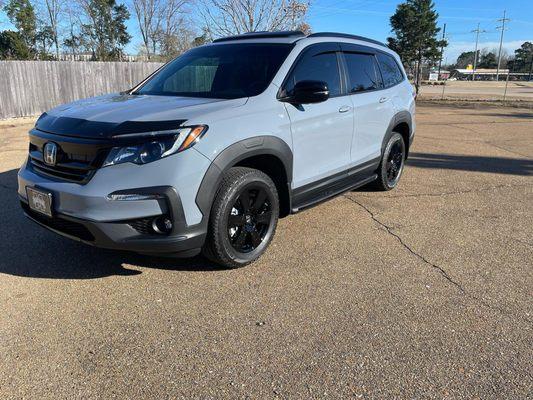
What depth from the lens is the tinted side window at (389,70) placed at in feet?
19.3

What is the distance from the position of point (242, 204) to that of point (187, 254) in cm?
66

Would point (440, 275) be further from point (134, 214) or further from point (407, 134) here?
point (407, 134)

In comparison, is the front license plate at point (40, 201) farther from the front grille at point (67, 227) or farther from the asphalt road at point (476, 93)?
the asphalt road at point (476, 93)

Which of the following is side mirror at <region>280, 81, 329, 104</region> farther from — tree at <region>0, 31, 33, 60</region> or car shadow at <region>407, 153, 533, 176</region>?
tree at <region>0, 31, 33, 60</region>

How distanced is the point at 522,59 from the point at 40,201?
13562cm

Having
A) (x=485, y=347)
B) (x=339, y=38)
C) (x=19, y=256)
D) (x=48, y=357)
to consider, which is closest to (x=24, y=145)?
(x=19, y=256)

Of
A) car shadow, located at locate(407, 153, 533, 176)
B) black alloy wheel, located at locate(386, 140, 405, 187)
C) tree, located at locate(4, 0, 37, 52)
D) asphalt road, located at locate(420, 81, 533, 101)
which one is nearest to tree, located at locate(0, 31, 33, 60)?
tree, located at locate(4, 0, 37, 52)

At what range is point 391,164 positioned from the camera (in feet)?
20.8

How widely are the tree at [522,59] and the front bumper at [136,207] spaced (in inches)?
5147

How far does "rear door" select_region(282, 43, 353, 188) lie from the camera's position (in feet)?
13.7

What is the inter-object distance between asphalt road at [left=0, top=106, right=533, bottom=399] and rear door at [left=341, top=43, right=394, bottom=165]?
80cm

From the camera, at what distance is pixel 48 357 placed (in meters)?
2.79

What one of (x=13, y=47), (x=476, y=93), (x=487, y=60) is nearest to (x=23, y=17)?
(x=13, y=47)

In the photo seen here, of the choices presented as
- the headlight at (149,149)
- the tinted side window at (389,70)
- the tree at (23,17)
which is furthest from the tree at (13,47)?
the headlight at (149,149)
